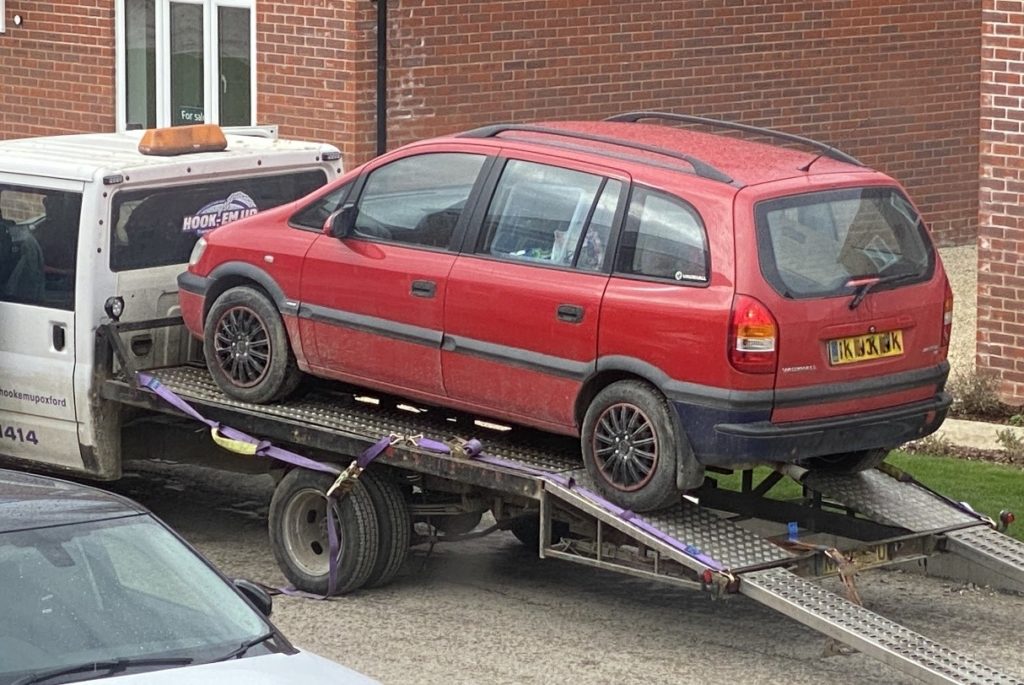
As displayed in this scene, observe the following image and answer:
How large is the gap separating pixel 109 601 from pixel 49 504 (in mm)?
472

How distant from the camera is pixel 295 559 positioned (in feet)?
31.8

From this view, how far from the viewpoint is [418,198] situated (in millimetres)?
9461

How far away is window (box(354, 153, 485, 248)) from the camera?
9305 millimetres

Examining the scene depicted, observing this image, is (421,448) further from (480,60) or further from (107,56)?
(107,56)

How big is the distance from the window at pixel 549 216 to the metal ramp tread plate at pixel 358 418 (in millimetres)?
902

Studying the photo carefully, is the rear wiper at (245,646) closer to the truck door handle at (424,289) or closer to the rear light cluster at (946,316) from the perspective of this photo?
the truck door handle at (424,289)

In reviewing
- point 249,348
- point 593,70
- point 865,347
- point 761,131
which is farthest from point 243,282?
point 593,70

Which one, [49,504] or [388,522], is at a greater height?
[49,504]

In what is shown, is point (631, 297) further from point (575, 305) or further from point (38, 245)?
point (38, 245)

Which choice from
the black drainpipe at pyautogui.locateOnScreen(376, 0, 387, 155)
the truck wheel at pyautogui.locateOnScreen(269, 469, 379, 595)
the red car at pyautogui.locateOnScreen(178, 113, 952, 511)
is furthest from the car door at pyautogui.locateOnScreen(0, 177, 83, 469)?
the black drainpipe at pyautogui.locateOnScreen(376, 0, 387, 155)

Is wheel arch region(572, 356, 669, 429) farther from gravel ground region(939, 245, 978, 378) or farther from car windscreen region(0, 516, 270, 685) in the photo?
gravel ground region(939, 245, 978, 378)

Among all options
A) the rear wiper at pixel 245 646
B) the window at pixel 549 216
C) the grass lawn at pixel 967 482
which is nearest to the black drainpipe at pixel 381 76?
the grass lawn at pixel 967 482

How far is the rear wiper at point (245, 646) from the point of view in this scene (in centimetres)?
600

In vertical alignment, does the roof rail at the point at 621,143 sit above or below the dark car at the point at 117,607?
above
